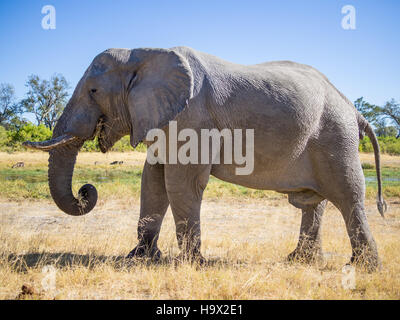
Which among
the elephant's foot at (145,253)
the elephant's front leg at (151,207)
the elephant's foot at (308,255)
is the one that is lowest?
the elephant's foot at (308,255)

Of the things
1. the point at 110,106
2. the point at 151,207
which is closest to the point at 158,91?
the point at 110,106

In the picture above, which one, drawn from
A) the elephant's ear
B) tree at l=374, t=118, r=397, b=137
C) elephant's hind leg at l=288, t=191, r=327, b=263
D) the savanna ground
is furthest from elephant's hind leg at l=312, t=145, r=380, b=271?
tree at l=374, t=118, r=397, b=137

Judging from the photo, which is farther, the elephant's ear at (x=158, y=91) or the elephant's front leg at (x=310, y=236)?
the elephant's front leg at (x=310, y=236)

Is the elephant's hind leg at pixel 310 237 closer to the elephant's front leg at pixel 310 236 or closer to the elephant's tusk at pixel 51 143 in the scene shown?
the elephant's front leg at pixel 310 236

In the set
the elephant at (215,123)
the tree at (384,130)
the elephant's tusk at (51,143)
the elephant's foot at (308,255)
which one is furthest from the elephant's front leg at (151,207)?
the tree at (384,130)

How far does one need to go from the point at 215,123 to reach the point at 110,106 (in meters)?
1.34

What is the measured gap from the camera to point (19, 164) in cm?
2173

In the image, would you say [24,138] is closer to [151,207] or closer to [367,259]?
[151,207]

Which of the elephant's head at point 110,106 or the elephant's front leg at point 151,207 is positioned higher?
the elephant's head at point 110,106

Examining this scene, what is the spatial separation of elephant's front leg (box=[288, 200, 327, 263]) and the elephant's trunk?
292cm

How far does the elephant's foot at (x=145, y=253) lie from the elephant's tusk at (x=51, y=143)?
1667 millimetres

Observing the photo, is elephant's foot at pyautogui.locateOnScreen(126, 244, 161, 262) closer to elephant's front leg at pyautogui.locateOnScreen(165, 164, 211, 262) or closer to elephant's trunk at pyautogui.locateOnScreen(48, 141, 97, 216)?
elephant's front leg at pyautogui.locateOnScreen(165, 164, 211, 262)

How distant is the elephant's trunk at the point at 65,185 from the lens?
15.3 ft

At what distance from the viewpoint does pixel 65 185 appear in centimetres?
470
